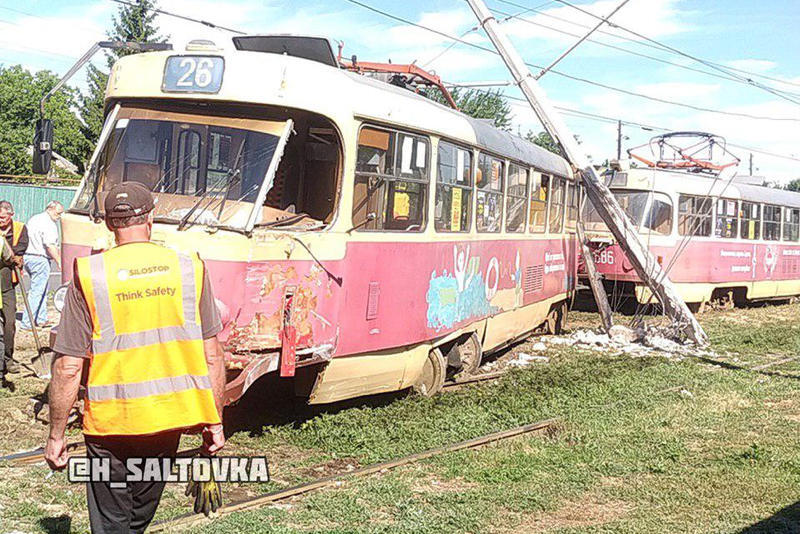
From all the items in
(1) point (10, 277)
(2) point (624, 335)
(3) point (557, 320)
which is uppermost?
(1) point (10, 277)

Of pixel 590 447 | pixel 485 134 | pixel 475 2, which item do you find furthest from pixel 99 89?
pixel 590 447

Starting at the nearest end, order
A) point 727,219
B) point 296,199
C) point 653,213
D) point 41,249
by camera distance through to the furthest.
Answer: point 296,199 → point 41,249 → point 653,213 → point 727,219

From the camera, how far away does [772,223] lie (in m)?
22.3

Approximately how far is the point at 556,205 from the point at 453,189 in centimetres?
573

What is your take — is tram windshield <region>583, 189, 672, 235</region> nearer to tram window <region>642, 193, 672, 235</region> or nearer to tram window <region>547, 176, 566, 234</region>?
tram window <region>642, 193, 672, 235</region>

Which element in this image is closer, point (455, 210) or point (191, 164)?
point (191, 164)

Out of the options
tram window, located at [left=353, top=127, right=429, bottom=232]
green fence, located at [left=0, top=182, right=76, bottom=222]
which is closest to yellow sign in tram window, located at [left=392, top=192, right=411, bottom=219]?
tram window, located at [left=353, top=127, right=429, bottom=232]

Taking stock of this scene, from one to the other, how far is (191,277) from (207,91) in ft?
11.2

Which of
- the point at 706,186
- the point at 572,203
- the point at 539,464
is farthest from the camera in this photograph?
the point at 706,186

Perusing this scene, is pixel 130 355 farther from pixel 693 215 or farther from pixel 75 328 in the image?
pixel 693 215

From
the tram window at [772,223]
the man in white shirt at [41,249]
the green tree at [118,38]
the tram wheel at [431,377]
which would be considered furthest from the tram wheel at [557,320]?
the green tree at [118,38]

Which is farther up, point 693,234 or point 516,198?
point 516,198

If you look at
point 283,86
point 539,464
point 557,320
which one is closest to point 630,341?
point 557,320

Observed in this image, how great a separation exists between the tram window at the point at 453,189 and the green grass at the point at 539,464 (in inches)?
71.8
